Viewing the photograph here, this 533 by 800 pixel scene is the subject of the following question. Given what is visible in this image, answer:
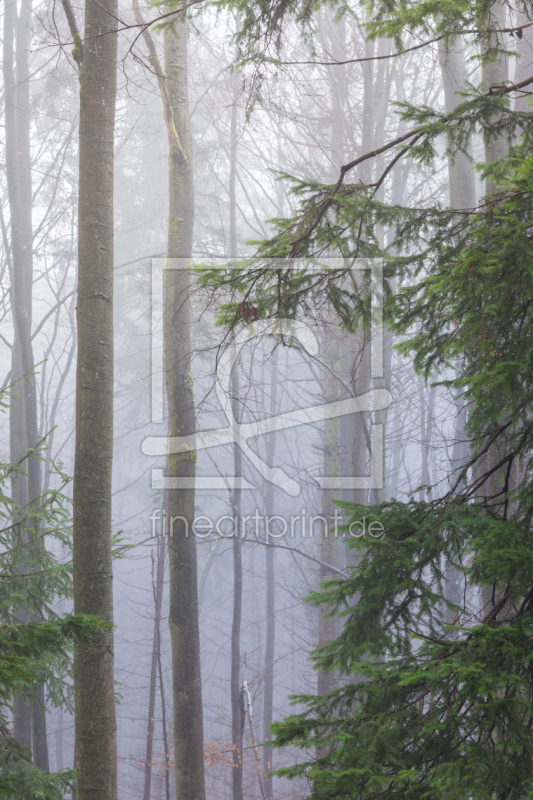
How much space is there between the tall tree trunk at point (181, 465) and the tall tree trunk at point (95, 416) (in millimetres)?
1661

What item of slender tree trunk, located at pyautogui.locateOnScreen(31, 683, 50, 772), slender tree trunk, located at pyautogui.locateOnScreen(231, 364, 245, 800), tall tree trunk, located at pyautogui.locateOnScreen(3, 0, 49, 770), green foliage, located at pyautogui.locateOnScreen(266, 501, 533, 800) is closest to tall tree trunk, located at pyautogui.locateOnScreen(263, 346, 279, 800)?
slender tree trunk, located at pyautogui.locateOnScreen(231, 364, 245, 800)

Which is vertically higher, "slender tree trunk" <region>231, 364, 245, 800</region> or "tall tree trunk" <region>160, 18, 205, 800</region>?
"tall tree trunk" <region>160, 18, 205, 800</region>

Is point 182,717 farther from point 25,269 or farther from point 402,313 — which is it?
point 25,269

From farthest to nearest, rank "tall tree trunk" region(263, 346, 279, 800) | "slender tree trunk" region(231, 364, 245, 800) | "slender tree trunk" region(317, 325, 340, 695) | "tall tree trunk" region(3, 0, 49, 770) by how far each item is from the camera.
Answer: "tall tree trunk" region(263, 346, 279, 800) → "slender tree trunk" region(231, 364, 245, 800) → "slender tree trunk" region(317, 325, 340, 695) → "tall tree trunk" region(3, 0, 49, 770)

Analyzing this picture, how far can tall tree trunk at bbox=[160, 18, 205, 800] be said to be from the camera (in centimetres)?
566

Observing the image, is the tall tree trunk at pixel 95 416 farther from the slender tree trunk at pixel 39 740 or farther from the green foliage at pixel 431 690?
the slender tree trunk at pixel 39 740

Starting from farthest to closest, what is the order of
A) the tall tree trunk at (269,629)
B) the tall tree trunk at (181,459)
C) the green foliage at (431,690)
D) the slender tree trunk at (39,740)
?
the tall tree trunk at (269,629) → the slender tree trunk at (39,740) → the tall tree trunk at (181,459) → the green foliage at (431,690)

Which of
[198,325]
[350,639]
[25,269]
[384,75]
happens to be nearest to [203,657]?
[198,325]

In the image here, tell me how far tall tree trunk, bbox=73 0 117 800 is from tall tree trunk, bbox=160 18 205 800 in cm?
166

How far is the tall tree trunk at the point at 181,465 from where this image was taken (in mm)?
5660

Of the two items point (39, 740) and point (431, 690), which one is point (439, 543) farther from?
point (39, 740)

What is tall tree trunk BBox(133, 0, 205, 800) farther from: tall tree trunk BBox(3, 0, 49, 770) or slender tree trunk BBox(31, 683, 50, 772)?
tall tree trunk BBox(3, 0, 49, 770)

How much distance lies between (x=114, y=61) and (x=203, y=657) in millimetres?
23396

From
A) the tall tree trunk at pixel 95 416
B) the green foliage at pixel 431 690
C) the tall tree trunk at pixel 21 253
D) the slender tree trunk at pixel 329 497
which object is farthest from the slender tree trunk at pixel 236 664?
the green foliage at pixel 431 690
